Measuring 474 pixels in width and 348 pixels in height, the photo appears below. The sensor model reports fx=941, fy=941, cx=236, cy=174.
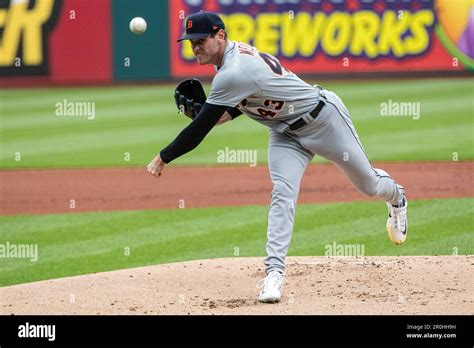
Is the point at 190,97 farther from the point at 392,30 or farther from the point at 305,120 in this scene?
the point at 392,30

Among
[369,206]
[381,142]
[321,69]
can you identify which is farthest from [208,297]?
[321,69]

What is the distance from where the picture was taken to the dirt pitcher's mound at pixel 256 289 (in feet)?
20.0

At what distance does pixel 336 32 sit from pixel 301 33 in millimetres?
794

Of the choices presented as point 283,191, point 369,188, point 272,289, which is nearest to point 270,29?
point 369,188

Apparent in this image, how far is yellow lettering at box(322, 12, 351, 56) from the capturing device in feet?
69.9

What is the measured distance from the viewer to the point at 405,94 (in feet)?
64.3

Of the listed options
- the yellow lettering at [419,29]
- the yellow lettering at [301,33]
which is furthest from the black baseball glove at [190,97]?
the yellow lettering at [419,29]

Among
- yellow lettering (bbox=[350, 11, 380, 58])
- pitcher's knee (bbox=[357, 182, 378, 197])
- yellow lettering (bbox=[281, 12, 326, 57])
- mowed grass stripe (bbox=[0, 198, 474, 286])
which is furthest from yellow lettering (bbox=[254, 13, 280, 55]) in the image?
pitcher's knee (bbox=[357, 182, 378, 197])

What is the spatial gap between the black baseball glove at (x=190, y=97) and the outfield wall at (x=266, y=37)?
47.7ft

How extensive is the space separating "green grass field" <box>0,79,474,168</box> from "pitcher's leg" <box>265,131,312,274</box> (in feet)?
24.7

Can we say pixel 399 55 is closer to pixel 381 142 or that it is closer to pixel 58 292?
pixel 381 142

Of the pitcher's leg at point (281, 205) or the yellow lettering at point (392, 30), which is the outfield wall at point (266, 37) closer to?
the yellow lettering at point (392, 30)

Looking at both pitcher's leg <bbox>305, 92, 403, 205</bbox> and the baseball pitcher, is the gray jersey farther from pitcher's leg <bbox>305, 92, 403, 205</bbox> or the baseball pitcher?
pitcher's leg <bbox>305, 92, 403, 205</bbox>

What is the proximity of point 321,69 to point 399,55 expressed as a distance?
1.82 m
